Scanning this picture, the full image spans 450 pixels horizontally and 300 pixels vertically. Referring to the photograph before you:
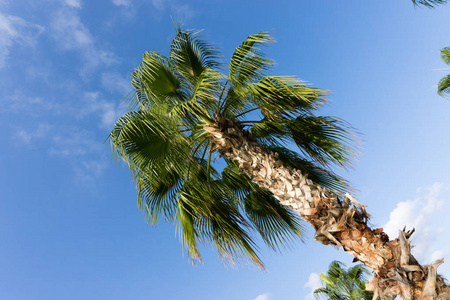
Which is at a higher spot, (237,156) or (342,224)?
(237,156)

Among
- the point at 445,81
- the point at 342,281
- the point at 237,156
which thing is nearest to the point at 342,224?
the point at 237,156

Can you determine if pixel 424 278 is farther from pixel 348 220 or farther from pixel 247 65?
pixel 247 65

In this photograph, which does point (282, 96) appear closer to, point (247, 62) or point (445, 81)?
point (247, 62)

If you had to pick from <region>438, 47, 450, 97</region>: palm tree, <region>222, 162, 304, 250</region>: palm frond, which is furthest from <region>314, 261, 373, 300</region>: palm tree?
<region>438, 47, 450, 97</region>: palm tree

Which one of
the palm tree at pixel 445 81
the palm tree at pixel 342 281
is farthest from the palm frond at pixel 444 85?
the palm tree at pixel 342 281

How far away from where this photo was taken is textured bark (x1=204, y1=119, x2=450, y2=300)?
3.43 m

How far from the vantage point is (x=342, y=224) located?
402cm

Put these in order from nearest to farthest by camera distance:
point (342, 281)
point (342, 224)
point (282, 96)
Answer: point (342, 224) → point (282, 96) → point (342, 281)

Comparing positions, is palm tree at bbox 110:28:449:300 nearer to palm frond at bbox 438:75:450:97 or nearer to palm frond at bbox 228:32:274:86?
palm frond at bbox 228:32:274:86

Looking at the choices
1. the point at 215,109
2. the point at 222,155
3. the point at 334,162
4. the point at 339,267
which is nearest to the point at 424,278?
the point at 334,162

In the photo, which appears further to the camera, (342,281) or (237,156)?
(342,281)

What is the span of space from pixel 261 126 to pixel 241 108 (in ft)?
2.42

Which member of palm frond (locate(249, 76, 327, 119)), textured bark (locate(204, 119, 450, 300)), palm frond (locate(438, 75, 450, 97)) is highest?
palm frond (locate(438, 75, 450, 97))

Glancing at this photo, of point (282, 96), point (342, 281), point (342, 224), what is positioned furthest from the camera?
point (342, 281)
